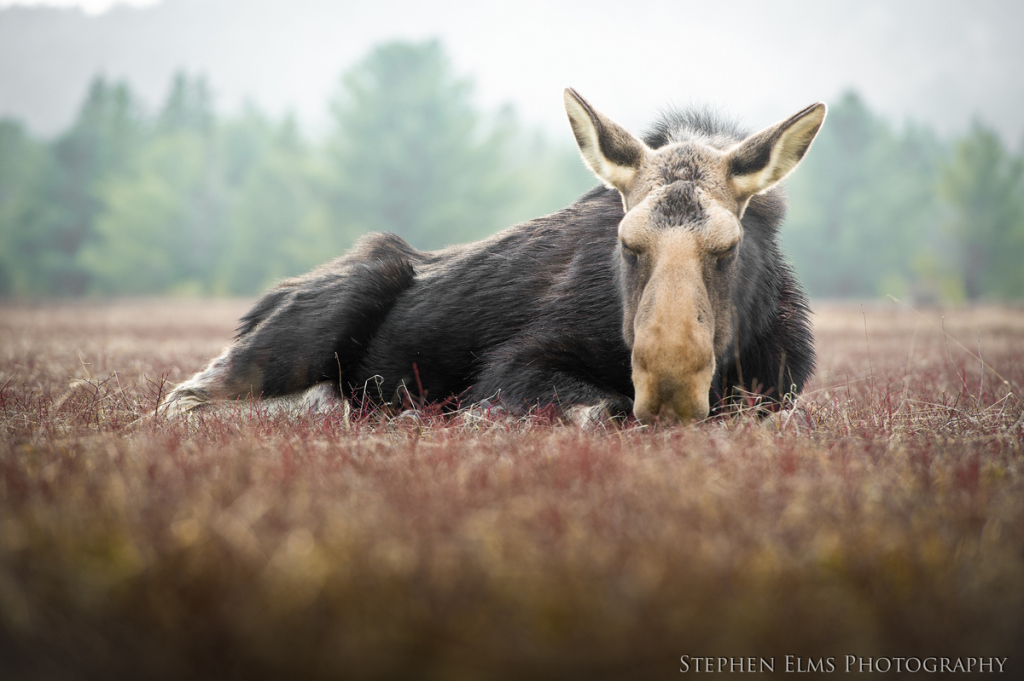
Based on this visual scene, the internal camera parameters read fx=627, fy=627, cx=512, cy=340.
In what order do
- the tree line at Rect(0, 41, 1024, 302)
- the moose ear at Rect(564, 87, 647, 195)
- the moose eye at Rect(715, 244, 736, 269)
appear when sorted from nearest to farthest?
the moose eye at Rect(715, 244, 736, 269), the moose ear at Rect(564, 87, 647, 195), the tree line at Rect(0, 41, 1024, 302)

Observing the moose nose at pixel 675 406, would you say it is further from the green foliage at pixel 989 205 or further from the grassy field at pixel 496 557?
the green foliage at pixel 989 205

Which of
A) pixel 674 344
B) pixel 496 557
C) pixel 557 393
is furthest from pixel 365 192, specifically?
pixel 496 557

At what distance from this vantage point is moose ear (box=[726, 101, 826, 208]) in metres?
3.52

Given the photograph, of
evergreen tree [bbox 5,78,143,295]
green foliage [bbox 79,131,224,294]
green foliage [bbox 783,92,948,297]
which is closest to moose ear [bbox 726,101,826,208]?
green foliage [bbox 79,131,224,294]

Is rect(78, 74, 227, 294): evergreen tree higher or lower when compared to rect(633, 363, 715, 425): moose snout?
higher

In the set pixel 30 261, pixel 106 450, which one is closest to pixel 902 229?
pixel 106 450

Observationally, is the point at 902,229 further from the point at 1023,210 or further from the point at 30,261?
A: the point at 30,261

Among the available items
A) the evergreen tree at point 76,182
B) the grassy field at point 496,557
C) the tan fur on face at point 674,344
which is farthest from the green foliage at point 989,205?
the evergreen tree at point 76,182

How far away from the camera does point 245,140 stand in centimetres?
4747

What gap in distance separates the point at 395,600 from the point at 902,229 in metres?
50.1

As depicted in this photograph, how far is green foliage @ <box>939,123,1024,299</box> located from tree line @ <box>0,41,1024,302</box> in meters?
0.11

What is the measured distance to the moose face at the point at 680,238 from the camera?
294 centimetres

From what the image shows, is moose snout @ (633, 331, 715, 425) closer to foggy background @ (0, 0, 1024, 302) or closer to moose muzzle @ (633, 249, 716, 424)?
moose muzzle @ (633, 249, 716, 424)

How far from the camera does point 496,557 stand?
58.8 inches
